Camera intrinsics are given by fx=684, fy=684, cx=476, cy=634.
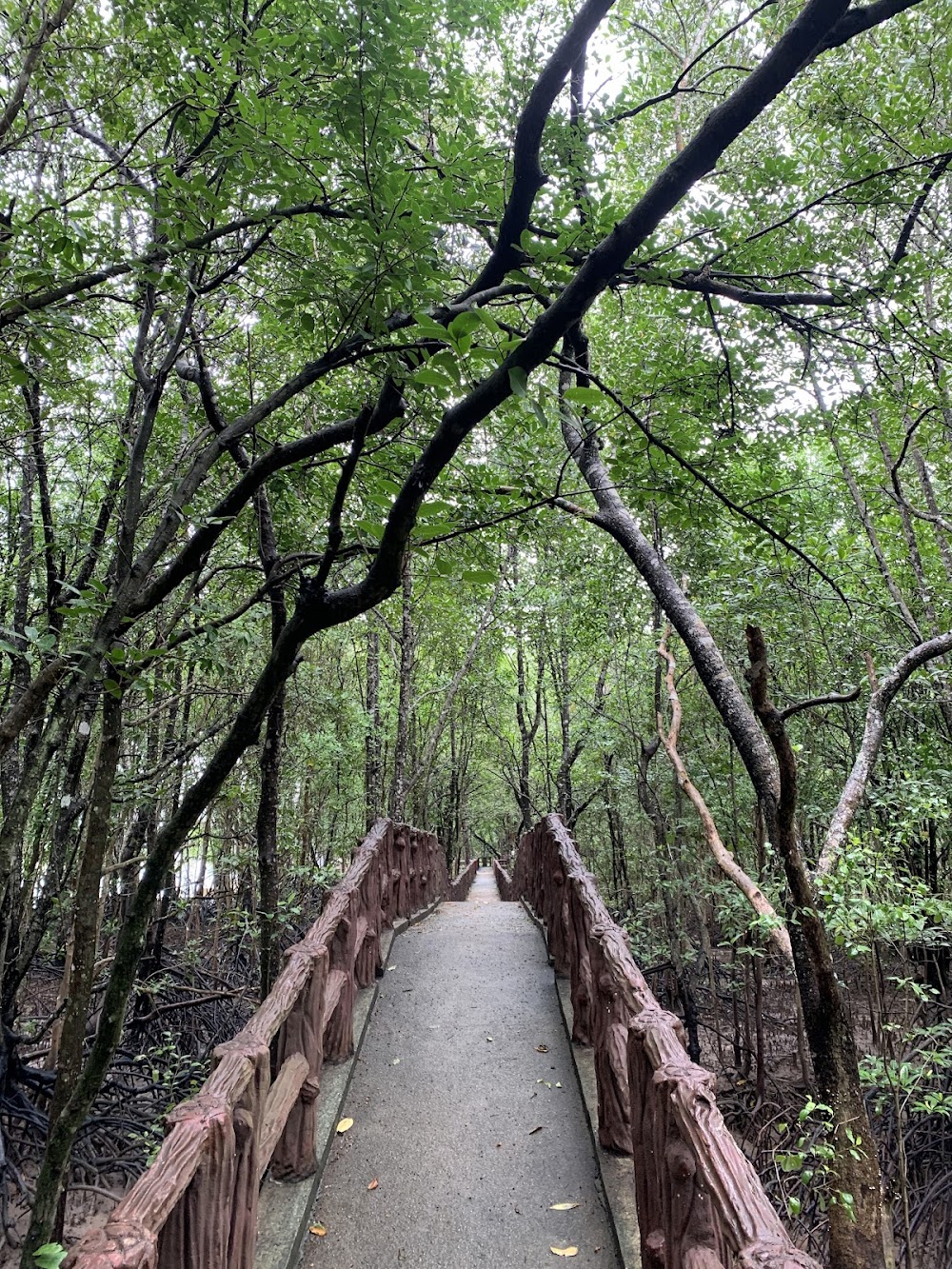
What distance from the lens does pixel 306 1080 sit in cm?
309

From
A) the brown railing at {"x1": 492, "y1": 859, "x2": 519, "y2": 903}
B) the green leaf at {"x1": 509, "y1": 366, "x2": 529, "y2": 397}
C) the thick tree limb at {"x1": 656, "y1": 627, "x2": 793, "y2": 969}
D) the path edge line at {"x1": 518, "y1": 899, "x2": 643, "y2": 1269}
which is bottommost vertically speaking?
the path edge line at {"x1": 518, "y1": 899, "x2": 643, "y2": 1269}

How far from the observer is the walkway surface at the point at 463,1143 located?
9.10 ft

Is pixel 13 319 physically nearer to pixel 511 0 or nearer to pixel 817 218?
pixel 511 0

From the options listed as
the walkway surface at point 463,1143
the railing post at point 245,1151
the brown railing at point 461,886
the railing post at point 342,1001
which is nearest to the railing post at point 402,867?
the walkway surface at point 463,1143

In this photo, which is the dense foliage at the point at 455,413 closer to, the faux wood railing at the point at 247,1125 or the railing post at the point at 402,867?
the faux wood railing at the point at 247,1125

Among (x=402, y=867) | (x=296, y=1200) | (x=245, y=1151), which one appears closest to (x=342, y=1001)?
(x=296, y=1200)

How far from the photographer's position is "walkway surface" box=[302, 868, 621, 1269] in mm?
2773

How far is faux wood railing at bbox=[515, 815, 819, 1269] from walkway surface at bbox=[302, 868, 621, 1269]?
14.0 inches

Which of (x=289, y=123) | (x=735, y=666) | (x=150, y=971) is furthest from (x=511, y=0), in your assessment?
(x=150, y=971)

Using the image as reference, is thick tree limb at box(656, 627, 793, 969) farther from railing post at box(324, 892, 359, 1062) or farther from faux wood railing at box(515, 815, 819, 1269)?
railing post at box(324, 892, 359, 1062)

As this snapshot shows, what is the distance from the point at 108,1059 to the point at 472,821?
29599 mm

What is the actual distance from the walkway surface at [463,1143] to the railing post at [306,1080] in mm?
200

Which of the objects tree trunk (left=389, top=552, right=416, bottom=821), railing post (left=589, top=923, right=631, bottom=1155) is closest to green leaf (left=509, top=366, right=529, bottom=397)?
railing post (left=589, top=923, right=631, bottom=1155)

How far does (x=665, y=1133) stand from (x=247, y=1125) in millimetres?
1344
